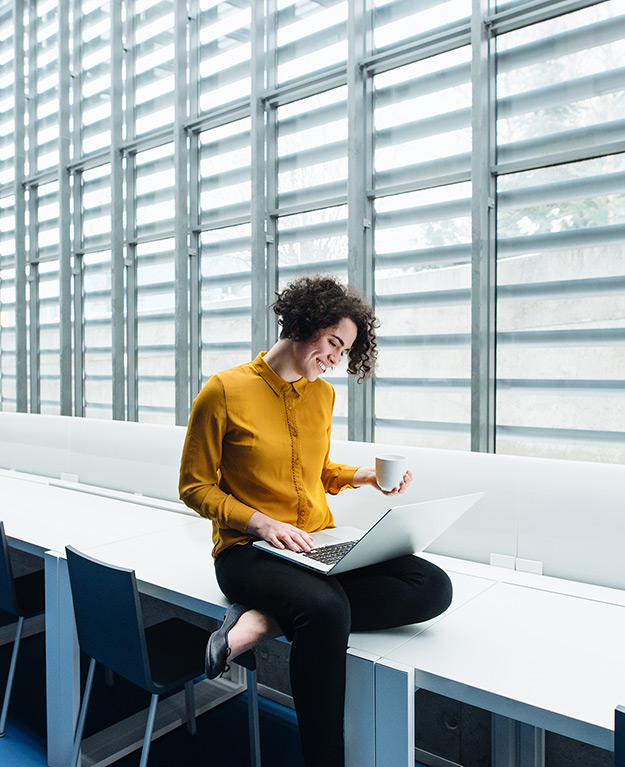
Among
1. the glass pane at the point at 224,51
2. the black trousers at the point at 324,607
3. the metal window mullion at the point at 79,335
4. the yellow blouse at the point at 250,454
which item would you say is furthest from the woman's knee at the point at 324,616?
the metal window mullion at the point at 79,335

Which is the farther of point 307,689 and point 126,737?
point 126,737

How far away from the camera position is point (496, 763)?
2018mm

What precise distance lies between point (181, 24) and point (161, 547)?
3.92 meters

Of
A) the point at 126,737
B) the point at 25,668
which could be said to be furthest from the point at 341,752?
the point at 25,668

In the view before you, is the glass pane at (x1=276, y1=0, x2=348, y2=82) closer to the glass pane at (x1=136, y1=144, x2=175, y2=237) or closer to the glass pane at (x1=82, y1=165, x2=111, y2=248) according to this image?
the glass pane at (x1=136, y1=144, x2=175, y2=237)

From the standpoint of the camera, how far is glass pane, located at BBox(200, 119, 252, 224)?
4512mm

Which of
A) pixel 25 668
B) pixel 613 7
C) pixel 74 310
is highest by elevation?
pixel 613 7

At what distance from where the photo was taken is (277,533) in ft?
5.74

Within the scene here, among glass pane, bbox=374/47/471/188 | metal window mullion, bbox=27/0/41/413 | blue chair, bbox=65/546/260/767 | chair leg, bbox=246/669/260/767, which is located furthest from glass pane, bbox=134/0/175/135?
chair leg, bbox=246/669/260/767

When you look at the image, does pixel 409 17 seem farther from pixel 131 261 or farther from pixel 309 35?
pixel 131 261

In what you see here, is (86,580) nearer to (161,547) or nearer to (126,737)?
(161,547)

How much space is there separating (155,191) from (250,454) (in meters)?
3.81

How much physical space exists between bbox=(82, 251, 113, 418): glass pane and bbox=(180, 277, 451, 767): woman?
377 cm

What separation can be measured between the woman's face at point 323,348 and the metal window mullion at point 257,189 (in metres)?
2.19
